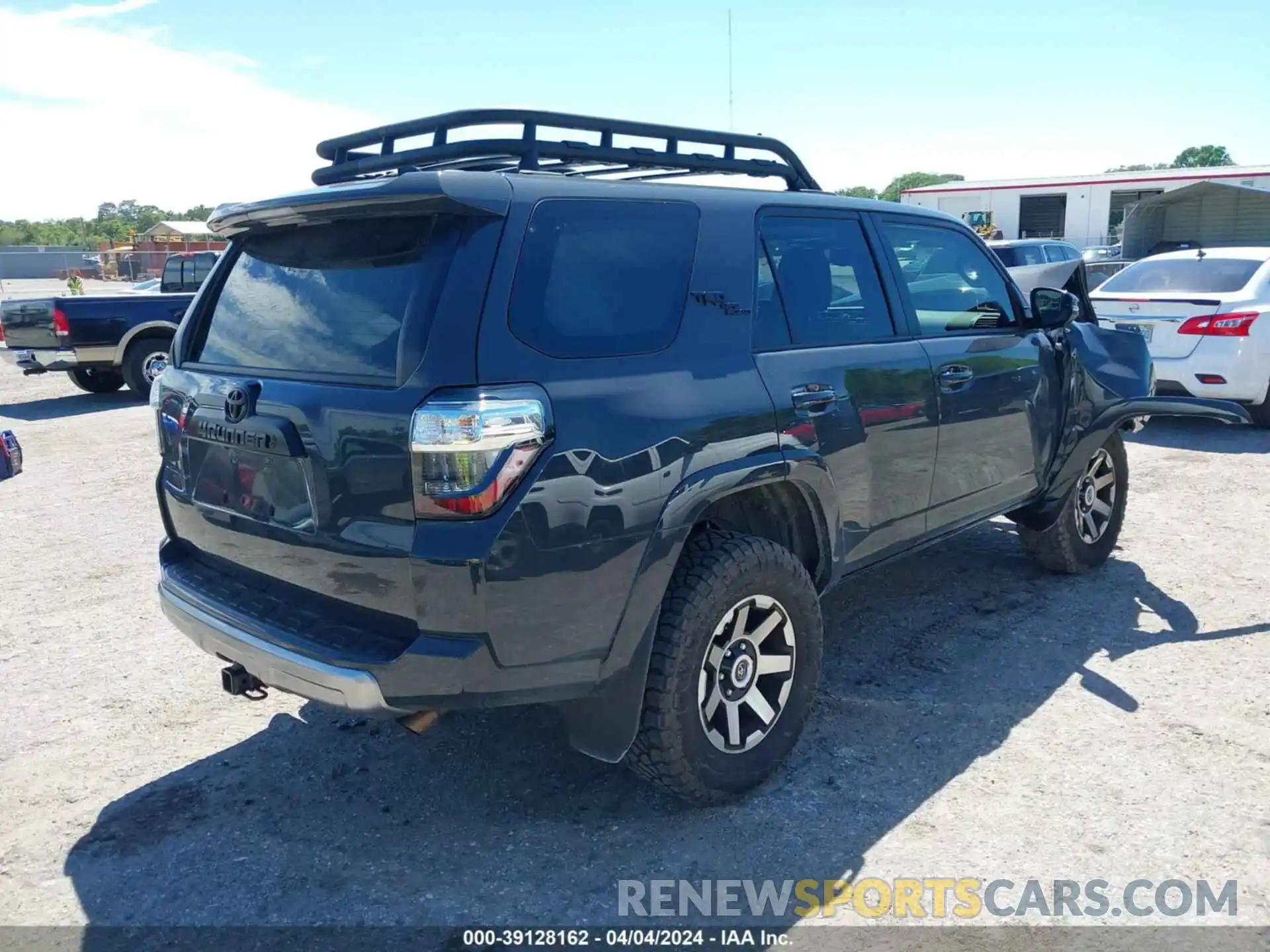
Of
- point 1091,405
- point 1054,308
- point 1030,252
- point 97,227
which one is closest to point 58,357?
point 1054,308

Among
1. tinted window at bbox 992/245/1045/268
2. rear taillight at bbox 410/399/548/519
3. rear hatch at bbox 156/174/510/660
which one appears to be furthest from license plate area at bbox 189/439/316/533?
tinted window at bbox 992/245/1045/268

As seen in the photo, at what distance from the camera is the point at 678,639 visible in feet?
9.59

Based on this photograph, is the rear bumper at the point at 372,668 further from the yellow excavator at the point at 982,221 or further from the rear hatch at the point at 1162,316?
the yellow excavator at the point at 982,221

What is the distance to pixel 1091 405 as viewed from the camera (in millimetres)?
4965

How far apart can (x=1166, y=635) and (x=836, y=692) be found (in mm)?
1698

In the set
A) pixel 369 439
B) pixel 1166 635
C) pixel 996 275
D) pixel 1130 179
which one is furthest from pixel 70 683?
pixel 1130 179

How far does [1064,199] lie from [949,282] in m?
41.9

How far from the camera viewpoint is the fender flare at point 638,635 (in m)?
2.79

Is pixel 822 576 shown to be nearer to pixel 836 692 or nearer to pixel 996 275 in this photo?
pixel 836 692

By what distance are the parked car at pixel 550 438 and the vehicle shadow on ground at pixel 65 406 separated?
9.80 m

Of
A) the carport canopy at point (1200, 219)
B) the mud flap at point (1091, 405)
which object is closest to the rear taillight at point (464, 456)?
the mud flap at point (1091, 405)

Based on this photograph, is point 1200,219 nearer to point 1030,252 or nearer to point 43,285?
point 1030,252

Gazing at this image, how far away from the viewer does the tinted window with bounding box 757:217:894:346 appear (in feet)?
11.3

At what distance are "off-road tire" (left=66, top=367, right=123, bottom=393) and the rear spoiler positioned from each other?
37.8 ft
